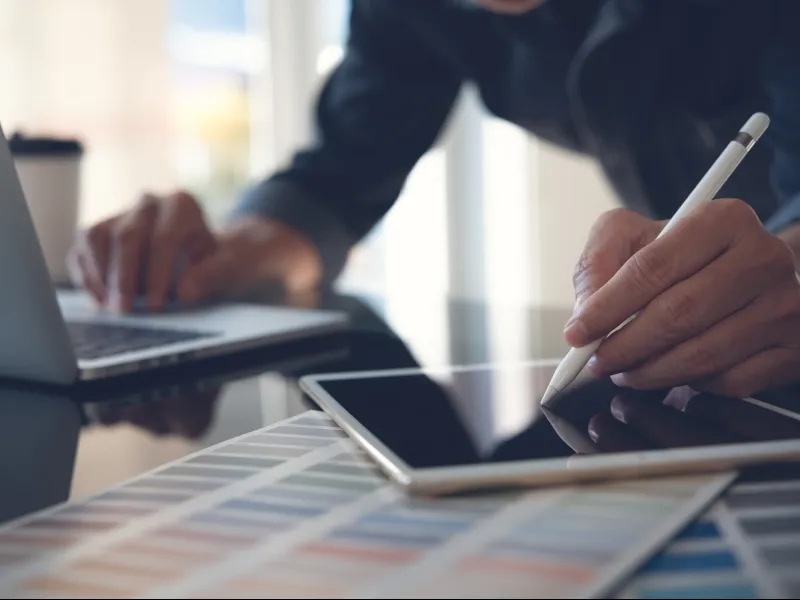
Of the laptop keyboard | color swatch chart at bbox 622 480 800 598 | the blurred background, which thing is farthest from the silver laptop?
the blurred background

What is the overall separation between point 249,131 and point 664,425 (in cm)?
264

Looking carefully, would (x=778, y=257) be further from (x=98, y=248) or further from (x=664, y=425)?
(x=98, y=248)

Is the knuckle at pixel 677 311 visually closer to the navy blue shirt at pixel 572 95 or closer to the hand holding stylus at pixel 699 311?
the hand holding stylus at pixel 699 311

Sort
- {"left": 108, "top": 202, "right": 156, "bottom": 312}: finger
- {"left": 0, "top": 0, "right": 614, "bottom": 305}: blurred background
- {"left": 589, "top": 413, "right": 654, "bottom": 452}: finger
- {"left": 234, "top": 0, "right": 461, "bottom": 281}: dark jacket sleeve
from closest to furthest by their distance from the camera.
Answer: {"left": 589, "top": 413, "right": 654, "bottom": 452}: finger → {"left": 108, "top": 202, "right": 156, "bottom": 312}: finger → {"left": 234, "top": 0, "right": 461, "bottom": 281}: dark jacket sleeve → {"left": 0, "top": 0, "right": 614, "bottom": 305}: blurred background

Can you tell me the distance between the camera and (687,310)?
408 mm

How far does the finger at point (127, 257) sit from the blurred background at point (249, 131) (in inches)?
51.7

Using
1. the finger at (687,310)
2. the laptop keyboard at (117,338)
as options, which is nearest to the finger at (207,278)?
the laptop keyboard at (117,338)

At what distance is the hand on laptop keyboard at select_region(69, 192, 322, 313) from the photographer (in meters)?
0.80

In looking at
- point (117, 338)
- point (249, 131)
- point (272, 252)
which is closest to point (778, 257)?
point (117, 338)

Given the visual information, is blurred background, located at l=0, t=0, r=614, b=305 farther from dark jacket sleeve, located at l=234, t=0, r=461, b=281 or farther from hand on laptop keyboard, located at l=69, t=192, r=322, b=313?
hand on laptop keyboard, located at l=69, t=192, r=322, b=313

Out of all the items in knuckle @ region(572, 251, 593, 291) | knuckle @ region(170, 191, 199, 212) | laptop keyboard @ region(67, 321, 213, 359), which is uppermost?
knuckle @ region(170, 191, 199, 212)

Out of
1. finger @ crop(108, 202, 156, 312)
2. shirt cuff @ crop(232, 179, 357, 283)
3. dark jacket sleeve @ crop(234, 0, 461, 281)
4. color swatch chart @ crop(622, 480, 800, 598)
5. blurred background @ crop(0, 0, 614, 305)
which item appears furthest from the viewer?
blurred background @ crop(0, 0, 614, 305)

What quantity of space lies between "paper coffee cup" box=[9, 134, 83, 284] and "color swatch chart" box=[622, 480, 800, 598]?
0.94 m

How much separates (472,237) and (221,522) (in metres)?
2.42
